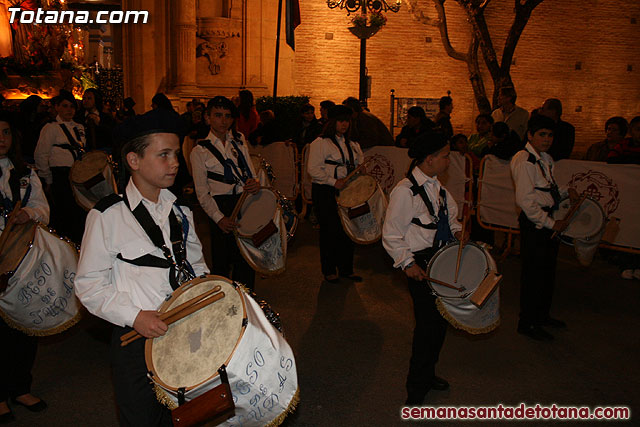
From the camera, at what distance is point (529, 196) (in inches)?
196

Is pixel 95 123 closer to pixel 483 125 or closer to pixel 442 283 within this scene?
pixel 483 125

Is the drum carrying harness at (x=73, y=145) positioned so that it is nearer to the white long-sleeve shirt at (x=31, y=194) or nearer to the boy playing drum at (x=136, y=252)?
the white long-sleeve shirt at (x=31, y=194)

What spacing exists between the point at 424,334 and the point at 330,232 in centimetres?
314

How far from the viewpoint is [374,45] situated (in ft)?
79.3

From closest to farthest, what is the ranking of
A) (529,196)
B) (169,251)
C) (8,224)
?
(169,251) < (8,224) < (529,196)

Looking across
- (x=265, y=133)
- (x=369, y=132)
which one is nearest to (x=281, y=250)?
(x=369, y=132)

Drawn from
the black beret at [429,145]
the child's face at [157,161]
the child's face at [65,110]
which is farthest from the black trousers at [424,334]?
the child's face at [65,110]

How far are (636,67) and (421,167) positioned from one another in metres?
29.1

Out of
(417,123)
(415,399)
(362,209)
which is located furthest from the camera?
(417,123)

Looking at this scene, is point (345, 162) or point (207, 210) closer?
point (207, 210)

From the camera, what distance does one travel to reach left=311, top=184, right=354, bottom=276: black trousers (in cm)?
698

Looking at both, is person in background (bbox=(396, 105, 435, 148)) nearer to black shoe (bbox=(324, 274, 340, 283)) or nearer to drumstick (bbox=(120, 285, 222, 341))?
black shoe (bbox=(324, 274, 340, 283))

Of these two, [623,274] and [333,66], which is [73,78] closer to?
[333,66]

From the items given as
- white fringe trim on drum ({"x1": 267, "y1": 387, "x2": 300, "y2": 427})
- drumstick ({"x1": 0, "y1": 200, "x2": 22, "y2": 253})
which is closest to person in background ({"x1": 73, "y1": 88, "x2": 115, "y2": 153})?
drumstick ({"x1": 0, "y1": 200, "x2": 22, "y2": 253})
